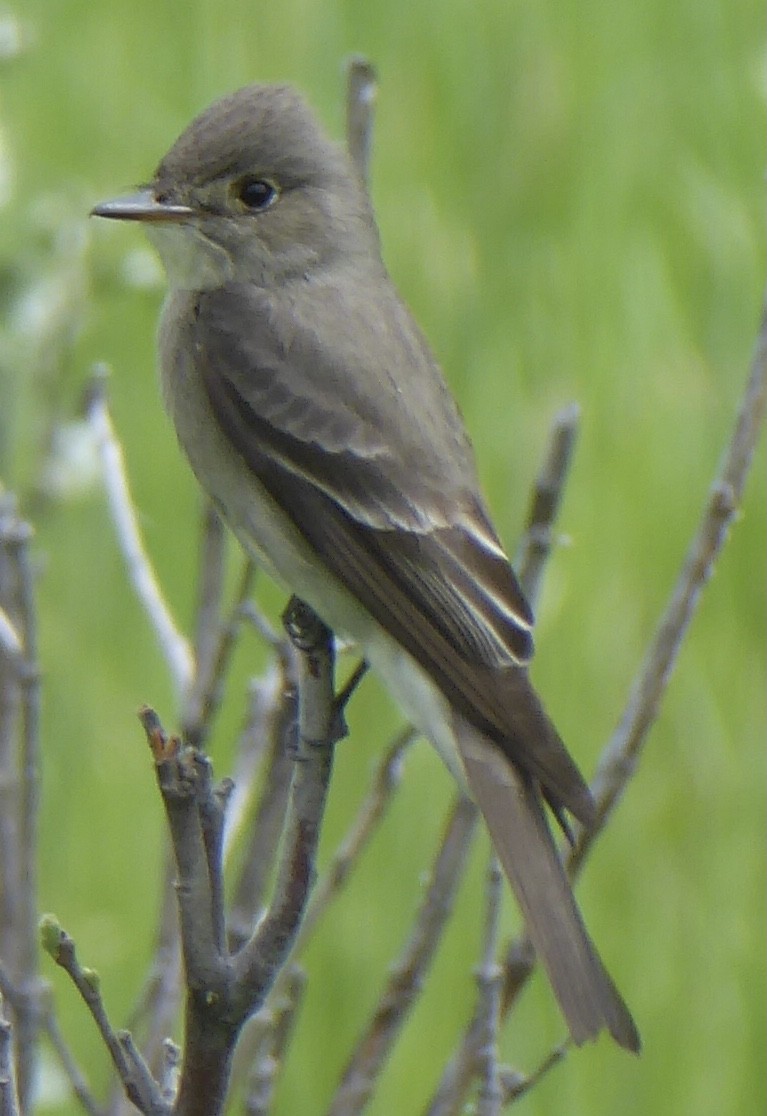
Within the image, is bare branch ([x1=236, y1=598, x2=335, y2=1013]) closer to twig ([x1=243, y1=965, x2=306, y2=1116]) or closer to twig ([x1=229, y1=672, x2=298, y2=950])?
→ twig ([x1=229, y1=672, x2=298, y2=950])

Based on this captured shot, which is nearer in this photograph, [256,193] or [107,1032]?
[107,1032]

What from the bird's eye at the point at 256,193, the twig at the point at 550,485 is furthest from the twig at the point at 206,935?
the bird's eye at the point at 256,193

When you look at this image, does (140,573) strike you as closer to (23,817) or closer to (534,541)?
(23,817)

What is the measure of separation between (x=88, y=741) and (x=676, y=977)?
1.08 metres

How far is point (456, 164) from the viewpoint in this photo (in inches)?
172

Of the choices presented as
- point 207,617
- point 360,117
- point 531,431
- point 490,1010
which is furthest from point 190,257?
point 531,431

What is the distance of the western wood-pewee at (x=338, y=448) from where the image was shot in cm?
226

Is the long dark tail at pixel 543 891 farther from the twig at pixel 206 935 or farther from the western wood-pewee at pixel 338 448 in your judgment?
the twig at pixel 206 935

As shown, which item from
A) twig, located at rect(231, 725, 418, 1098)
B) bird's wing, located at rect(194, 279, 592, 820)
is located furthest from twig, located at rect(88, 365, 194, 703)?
twig, located at rect(231, 725, 418, 1098)

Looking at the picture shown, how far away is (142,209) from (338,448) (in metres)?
0.36

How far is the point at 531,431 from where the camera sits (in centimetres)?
398

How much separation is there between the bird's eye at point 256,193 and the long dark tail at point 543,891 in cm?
72

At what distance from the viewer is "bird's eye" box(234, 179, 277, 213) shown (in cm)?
260

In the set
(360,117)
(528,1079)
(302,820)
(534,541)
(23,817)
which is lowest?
(528,1079)
